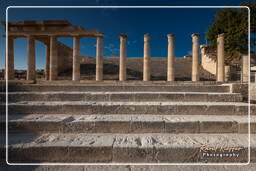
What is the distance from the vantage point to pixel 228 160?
3145 mm

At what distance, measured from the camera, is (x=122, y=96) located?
5.80 meters

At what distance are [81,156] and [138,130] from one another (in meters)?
1.68

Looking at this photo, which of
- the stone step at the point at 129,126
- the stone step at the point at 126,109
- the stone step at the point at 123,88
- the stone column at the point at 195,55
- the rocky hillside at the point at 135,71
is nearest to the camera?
the stone step at the point at 129,126

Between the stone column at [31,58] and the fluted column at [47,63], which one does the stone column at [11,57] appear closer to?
the stone column at [31,58]

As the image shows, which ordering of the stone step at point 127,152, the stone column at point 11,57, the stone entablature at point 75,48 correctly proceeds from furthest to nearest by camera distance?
the stone column at point 11,57, the stone entablature at point 75,48, the stone step at point 127,152

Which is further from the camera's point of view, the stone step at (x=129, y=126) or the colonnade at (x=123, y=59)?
the colonnade at (x=123, y=59)

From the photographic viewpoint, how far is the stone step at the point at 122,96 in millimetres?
5598

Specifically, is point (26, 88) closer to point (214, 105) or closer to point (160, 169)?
point (160, 169)

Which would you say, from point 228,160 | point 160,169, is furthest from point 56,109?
point 228,160

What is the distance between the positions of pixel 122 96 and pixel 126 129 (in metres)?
1.99

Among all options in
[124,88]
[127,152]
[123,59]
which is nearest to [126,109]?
[127,152]

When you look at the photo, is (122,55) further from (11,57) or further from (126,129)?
(11,57)

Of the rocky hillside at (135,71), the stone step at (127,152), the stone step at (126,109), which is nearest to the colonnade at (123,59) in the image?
the rocky hillside at (135,71)

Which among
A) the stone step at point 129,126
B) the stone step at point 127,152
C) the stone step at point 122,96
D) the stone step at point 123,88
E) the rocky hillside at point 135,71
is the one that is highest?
the rocky hillside at point 135,71
